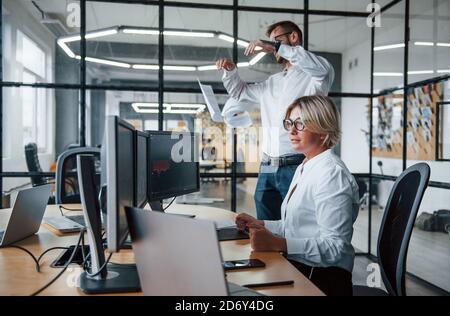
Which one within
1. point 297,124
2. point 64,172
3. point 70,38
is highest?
point 70,38

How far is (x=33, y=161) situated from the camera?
141 inches

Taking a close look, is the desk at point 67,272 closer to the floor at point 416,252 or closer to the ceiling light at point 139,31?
the floor at point 416,252

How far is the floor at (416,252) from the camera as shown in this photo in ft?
10.5

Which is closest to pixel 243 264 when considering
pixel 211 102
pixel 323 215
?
pixel 323 215

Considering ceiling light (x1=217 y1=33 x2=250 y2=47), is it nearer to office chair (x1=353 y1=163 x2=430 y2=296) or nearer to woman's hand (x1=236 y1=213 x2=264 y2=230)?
woman's hand (x1=236 y1=213 x2=264 y2=230)

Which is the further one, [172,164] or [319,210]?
[172,164]

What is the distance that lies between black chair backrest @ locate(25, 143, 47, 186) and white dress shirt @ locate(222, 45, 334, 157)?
1.70 meters

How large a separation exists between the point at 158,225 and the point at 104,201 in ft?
0.81

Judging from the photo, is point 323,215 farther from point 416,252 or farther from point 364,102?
point 364,102

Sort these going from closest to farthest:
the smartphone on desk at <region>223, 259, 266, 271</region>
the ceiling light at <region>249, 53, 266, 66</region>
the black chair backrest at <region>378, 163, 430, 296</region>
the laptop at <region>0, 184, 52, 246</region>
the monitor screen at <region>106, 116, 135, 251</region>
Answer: the monitor screen at <region>106, 116, 135, 251</region> → the smartphone on desk at <region>223, 259, 266, 271</region> → the black chair backrest at <region>378, 163, 430, 296</region> → the laptop at <region>0, 184, 52, 246</region> → the ceiling light at <region>249, 53, 266, 66</region>

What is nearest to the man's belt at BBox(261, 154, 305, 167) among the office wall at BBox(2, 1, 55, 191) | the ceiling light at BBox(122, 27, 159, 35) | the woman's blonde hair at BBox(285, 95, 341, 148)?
the woman's blonde hair at BBox(285, 95, 341, 148)

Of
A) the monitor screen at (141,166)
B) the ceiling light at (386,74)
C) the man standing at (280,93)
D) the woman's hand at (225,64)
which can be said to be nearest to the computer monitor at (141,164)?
the monitor screen at (141,166)

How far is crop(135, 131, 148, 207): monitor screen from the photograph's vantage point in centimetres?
132

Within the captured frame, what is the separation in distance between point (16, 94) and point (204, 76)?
159 centimetres
